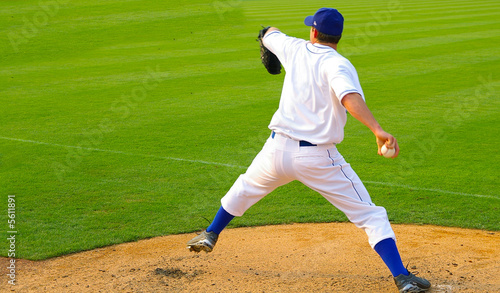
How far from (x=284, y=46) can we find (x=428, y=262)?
7.20 feet

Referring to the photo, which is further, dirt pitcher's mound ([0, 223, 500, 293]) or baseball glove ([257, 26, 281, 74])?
baseball glove ([257, 26, 281, 74])

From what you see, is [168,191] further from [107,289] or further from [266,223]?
[107,289]

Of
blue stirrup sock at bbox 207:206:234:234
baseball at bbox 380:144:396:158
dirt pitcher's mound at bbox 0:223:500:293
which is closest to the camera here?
baseball at bbox 380:144:396:158

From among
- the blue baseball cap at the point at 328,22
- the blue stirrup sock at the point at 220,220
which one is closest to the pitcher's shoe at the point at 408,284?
the blue stirrup sock at the point at 220,220

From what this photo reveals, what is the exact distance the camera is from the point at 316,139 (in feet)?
12.3

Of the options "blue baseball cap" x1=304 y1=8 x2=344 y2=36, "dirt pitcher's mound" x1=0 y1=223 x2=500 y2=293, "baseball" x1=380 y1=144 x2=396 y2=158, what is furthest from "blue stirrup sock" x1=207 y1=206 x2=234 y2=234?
"blue baseball cap" x1=304 y1=8 x2=344 y2=36

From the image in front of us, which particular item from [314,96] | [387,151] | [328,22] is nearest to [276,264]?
[314,96]

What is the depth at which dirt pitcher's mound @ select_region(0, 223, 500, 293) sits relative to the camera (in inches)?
164

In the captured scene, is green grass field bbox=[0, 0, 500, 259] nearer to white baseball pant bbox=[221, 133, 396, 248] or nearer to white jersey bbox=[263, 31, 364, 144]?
white baseball pant bbox=[221, 133, 396, 248]

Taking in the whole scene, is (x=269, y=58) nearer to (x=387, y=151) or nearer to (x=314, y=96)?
(x=314, y=96)

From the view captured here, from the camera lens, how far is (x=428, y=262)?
4.57 meters

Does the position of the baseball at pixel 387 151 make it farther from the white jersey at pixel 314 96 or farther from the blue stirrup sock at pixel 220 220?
the blue stirrup sock at pixel 220 220

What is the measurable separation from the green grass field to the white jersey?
2058 mm

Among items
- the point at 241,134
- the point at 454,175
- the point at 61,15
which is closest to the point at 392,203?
the point at 454,175
